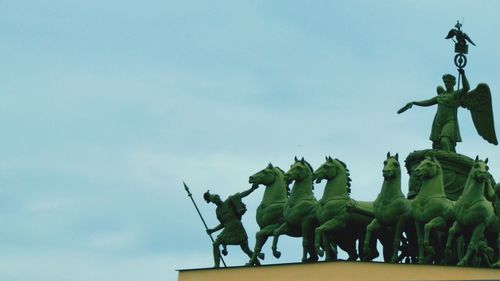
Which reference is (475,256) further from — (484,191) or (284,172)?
(284,172)

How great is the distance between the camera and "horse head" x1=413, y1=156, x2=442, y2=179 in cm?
3816

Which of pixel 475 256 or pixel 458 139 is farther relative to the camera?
pixel 458 139

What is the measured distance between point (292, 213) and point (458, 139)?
3.34m

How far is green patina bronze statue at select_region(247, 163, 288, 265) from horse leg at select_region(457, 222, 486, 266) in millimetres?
3609

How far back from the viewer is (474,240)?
37.3m

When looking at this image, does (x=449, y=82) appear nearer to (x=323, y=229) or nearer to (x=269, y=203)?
(x=269, y=203)

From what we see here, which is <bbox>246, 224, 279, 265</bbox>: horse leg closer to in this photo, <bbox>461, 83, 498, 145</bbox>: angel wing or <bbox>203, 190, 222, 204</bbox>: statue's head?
<bbox>203, 190, 222, 204</bbox>: statue's head

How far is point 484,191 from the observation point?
38.3m

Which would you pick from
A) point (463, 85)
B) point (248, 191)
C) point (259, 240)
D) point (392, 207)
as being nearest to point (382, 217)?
point (392, 207)

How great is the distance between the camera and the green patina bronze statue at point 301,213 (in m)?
39.1

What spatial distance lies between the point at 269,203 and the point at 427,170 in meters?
2.99

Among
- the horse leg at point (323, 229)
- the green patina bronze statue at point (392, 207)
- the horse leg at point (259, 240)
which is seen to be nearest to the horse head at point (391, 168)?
the green patina bronze statue at point (392, 207)

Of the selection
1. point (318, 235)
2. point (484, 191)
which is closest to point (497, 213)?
point (484, 191)

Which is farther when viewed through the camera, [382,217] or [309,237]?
[309,237]
